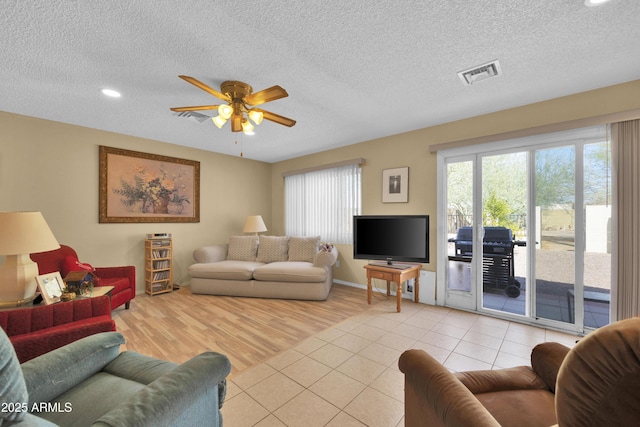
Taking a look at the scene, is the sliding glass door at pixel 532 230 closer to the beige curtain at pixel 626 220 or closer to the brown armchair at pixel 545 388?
the beige curtain at pixel 626 220

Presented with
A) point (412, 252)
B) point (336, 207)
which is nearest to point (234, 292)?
point (336, 207)

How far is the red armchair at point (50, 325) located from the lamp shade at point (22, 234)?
0.44m

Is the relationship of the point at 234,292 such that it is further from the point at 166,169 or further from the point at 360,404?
the point at 360,404

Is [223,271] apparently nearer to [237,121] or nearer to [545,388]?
[237,121]

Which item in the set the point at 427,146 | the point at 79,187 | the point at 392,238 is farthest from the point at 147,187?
the point at 427,146

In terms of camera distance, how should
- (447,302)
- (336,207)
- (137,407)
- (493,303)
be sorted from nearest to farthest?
1. (137,407)
2. (493,303)
3. (447,302)
4. (336,207)

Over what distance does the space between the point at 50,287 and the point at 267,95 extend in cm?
222

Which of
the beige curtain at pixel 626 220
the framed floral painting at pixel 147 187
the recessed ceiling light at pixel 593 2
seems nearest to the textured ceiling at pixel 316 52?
the recessed ceiling light at pixel 593 2

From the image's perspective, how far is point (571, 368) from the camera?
0.57 meters

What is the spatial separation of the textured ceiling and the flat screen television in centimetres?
143

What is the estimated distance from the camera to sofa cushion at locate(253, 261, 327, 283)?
361cm

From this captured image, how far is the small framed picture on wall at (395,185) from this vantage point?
3740 mm

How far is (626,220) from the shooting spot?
2.25 meters

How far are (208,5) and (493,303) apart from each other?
3.95m
